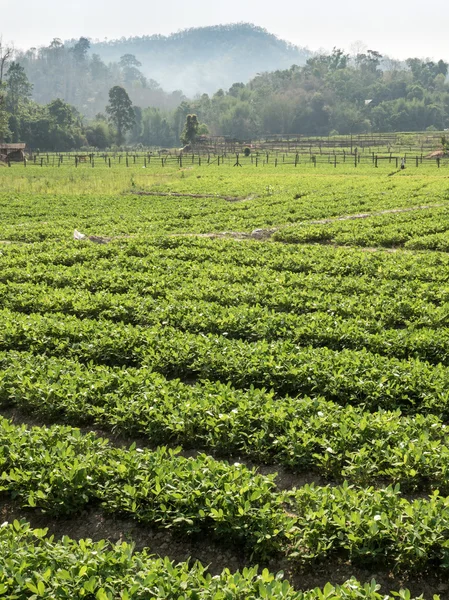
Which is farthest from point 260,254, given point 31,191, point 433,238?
point 31,191

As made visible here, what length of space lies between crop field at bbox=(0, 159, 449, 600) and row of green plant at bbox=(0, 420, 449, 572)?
0.9 inches

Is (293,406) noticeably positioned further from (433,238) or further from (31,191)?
(31,191)

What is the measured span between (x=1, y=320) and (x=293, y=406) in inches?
265

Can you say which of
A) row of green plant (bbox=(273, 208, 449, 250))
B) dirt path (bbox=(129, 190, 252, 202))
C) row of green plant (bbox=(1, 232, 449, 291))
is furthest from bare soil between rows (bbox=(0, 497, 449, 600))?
dirt path (bbox=(129, 190, 252, 202))

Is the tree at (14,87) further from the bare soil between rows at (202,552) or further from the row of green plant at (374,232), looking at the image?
the bare soil between rows at (202,552)

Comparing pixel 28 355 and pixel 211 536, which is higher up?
pixel 28 355

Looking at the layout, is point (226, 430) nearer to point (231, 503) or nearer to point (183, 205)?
point (231, 503)

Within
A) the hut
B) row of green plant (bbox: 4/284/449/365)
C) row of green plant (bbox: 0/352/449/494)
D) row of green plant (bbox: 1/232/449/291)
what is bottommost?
row of green plant (bbox: 0/352/449/494)

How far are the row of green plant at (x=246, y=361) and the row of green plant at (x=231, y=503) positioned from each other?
6.98 ft

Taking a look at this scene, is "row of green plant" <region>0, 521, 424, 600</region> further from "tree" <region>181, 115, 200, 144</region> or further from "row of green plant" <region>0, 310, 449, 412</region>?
"tree" <region>181, 115, 200, 144</region>

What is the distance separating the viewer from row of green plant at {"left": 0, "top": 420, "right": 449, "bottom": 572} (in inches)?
207

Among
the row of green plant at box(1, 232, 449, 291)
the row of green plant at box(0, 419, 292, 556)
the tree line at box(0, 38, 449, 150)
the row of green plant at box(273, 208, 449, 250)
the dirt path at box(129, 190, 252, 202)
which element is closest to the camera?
the row of green plant at box(0, 419, 292, 556)

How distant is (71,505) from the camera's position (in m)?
6.20

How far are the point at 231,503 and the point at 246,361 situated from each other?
3697 mm
